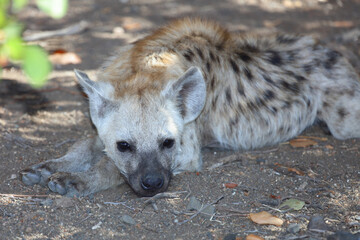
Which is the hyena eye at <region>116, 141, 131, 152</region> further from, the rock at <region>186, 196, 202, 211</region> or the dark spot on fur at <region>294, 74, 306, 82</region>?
the dark spot on fur at <region>294, 74, 306, 82</region>

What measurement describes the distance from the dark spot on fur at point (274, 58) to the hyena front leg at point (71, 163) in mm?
1353

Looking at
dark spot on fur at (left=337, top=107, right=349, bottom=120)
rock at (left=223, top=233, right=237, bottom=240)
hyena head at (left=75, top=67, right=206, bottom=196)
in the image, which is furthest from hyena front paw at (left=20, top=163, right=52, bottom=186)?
dark spot on fur at (left=337, top=107, right=349, bottom=120)

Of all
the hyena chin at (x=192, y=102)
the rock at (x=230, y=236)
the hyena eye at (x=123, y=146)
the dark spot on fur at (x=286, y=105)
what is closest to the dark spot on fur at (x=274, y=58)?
the hyena chin at (x=192, y=102)

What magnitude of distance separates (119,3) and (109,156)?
300cm

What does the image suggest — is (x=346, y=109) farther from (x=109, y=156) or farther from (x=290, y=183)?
(x=109, y=156)

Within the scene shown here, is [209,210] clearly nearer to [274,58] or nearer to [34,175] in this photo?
[34,175]

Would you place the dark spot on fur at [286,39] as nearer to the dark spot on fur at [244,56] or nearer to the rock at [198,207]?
the dark spot on fur at [244,56]

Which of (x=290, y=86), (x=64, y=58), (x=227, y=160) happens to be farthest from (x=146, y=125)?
(x=64, y=58)

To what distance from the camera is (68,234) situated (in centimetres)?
216

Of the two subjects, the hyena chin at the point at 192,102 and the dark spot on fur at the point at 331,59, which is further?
the dark spot on fur at the point at 331,59

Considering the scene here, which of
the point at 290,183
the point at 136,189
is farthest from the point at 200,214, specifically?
the point at 290,183

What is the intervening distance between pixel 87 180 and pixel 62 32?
7.79ft

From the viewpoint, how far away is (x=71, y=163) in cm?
283

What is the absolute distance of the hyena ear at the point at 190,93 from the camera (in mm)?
2633
